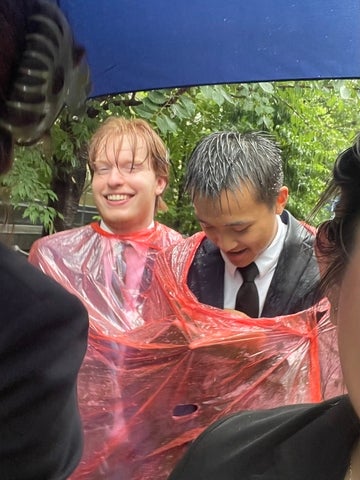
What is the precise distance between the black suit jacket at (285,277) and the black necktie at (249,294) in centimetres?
2

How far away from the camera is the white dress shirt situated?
1441mm

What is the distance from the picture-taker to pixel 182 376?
131 centimetres

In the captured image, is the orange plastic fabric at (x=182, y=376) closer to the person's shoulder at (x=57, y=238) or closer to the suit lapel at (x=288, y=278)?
the suit lapel at (x=288, y=278)

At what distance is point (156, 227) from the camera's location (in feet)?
5.91

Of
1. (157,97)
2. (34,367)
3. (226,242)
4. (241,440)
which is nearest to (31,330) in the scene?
(34,367)

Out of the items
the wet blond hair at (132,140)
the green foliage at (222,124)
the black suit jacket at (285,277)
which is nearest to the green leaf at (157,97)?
the green foliage at (222,124)

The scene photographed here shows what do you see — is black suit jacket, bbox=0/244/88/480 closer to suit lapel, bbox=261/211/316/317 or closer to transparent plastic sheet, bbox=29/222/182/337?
transparent plastic sheet, bbox=29/222/182/337

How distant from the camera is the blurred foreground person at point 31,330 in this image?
2.36ft

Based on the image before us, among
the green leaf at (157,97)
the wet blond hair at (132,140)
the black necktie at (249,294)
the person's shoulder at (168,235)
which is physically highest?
the green leaf at (157,97)

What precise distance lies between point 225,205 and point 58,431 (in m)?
0.81

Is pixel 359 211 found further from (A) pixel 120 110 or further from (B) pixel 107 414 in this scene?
(A) pixel 120 110

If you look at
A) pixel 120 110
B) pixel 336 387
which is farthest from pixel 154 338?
pixel 120 110

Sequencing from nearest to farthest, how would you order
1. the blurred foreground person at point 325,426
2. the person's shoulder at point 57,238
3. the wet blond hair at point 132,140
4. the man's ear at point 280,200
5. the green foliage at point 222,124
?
the blurred foreground person at point 325,426
the man's ear at point 280,200
the person's shoulder at point 57,238
the wet blond hair at point 132,140
the green foliage at point 222,124

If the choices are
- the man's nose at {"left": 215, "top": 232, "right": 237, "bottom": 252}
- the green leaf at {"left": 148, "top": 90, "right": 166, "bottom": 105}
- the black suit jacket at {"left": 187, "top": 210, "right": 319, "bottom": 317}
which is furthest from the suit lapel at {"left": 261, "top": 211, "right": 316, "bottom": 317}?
the green leaf at {"left": 148, "top": 90, "right": 166, "bottom": 105}
